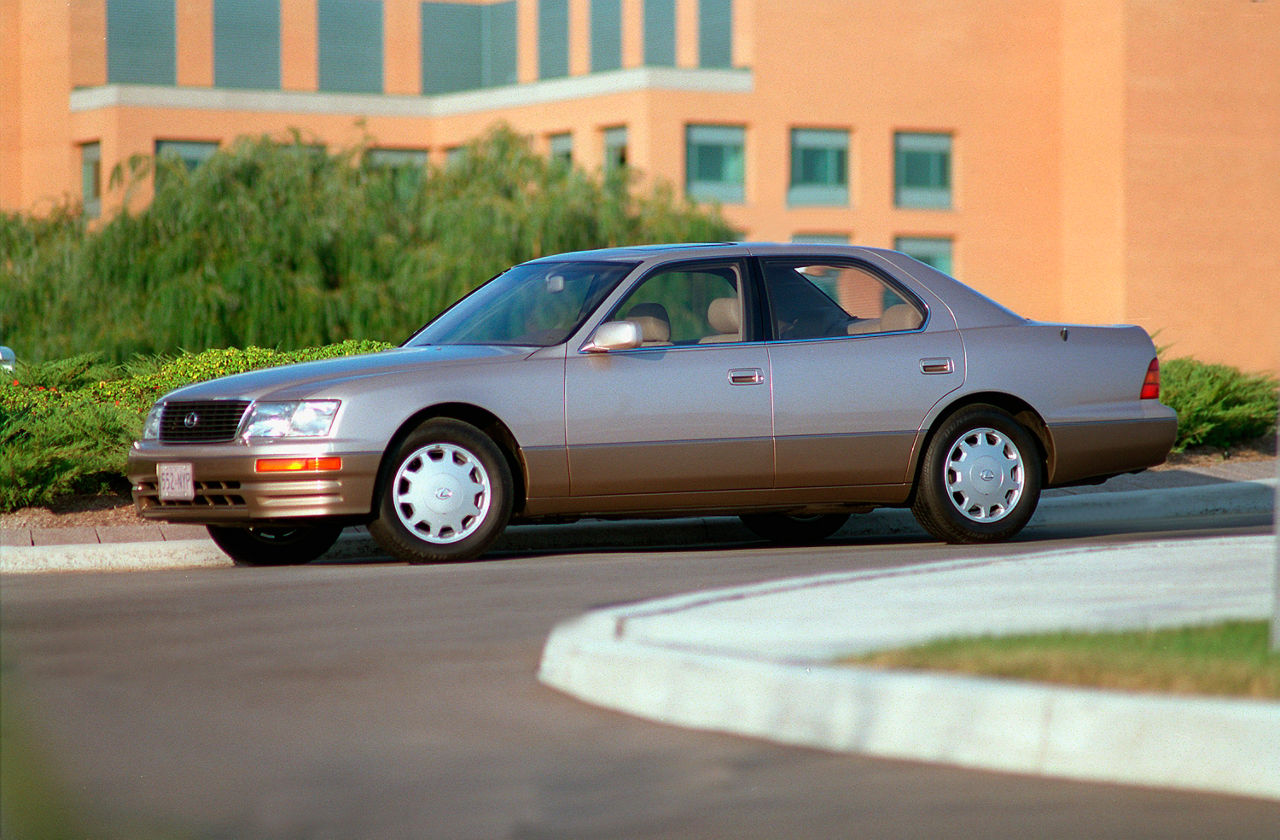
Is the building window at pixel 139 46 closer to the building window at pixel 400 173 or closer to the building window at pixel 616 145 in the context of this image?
the building window at pixel 616 145

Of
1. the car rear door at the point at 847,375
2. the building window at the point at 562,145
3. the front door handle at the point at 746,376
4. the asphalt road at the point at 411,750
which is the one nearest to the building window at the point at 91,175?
the building window at the point at 562,145

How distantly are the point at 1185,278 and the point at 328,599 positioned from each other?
57.6 metres

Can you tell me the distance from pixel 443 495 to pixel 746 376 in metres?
1.74

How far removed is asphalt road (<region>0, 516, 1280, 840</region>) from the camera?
4527 millimetres

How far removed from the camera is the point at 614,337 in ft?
33.4

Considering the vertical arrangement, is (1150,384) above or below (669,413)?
above

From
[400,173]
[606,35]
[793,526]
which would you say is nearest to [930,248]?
[606,35]

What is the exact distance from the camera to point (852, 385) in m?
10.7

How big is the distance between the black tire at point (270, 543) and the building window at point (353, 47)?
61433mm

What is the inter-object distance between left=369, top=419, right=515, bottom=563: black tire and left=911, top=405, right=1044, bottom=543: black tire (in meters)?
2.40

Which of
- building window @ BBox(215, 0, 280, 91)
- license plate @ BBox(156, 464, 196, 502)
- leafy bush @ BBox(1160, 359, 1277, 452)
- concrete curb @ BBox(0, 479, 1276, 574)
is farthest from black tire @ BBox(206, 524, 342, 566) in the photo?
building window @ BBox(215, 0, 280, 91)

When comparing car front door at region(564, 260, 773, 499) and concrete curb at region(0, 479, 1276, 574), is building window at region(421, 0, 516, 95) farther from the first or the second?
car front door at region(564, 260, 773, 499)

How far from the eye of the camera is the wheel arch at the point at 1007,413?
1088 centimetres

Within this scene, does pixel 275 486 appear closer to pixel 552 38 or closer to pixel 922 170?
pixel 922 170
